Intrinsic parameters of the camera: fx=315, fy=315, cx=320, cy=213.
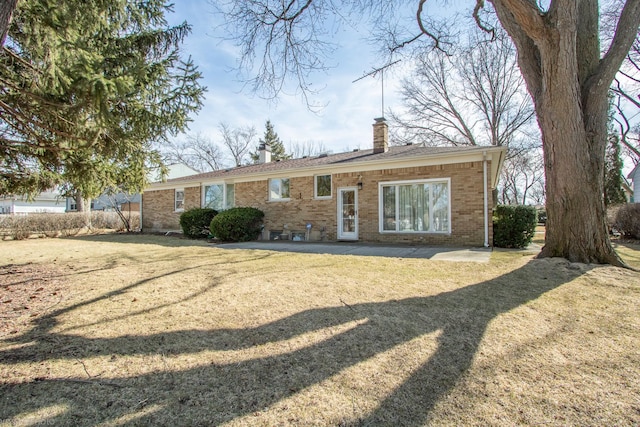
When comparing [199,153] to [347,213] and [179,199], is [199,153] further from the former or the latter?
[347,213]

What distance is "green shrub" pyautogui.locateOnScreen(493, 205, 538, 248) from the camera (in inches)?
413

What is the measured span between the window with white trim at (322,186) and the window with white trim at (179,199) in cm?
861

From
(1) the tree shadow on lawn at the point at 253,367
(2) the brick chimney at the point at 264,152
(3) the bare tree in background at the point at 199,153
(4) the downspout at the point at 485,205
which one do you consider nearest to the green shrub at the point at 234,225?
(2) the brick chimney at the point at 264,152

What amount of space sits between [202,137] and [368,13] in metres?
34.2

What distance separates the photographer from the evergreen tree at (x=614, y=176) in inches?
848

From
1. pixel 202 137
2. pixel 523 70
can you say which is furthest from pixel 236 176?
pixel 202 137

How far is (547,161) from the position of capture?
7.00 metres

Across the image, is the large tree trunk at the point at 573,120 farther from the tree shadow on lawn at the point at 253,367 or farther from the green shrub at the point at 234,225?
the green shrub at the point at 234,225

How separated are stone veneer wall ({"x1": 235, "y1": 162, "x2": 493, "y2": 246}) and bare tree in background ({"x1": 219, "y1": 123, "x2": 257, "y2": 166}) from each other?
83.9 ft

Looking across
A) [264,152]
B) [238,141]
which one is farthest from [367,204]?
[238,141]

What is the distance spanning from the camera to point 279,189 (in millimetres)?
14648

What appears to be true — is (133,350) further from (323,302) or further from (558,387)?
(558,387)

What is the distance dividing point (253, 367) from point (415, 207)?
9.94 m

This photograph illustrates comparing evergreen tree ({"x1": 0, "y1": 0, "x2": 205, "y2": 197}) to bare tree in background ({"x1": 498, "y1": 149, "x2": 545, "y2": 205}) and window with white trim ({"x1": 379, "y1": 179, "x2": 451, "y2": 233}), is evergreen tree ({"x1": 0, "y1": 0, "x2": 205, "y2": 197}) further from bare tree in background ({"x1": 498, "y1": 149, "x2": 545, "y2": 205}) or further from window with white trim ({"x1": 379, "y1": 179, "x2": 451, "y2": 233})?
bare tree in background ({"x1": 498, "y1": 149, "x2": 545, "y2": 205})
